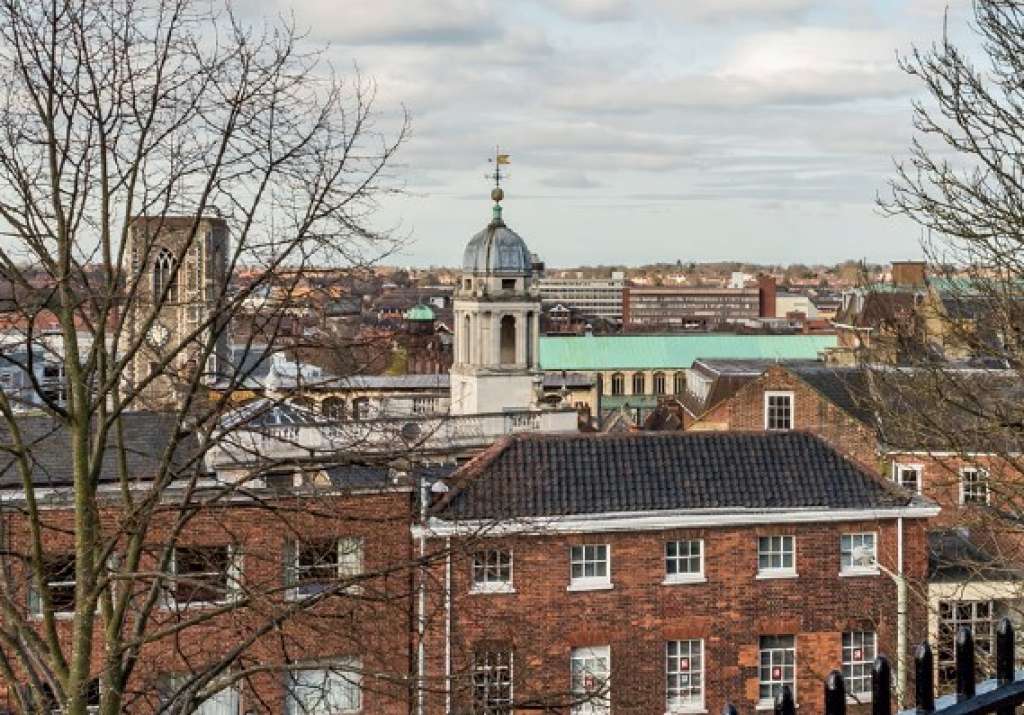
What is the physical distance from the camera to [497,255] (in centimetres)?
5278

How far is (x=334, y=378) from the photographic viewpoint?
13609 mm

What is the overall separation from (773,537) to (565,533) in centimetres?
406

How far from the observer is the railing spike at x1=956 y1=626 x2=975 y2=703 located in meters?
3.93

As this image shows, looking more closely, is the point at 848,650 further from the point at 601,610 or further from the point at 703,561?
the point at 601,610

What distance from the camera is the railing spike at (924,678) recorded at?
12.4 ft

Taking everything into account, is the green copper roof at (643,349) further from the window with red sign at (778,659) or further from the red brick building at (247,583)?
the window with red sign at (778,659)

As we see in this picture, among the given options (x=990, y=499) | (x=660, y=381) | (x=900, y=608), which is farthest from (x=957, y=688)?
(x=660, y=381)

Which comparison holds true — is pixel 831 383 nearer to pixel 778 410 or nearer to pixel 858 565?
pixel 778 410

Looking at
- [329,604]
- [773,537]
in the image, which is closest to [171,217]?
[329,604]

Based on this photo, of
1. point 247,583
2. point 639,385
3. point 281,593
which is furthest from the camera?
point 639,385

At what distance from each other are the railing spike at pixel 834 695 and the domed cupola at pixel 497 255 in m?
49.4

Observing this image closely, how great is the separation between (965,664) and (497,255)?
4899 cm

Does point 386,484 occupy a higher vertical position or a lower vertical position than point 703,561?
higher

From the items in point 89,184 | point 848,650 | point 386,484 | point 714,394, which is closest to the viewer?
point 89,184
